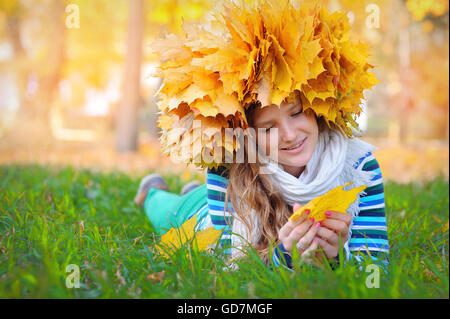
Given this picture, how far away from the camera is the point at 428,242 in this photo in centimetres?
210

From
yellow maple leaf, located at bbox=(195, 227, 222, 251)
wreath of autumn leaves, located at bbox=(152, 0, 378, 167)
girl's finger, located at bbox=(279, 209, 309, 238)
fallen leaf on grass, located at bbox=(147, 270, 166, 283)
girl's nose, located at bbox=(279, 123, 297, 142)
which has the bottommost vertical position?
fallen leaf on grass, located at bbox=(147, 270, 166, 283)

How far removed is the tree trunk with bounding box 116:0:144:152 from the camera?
6.52m

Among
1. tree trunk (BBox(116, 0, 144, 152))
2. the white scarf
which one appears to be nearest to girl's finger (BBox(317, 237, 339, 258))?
the white scarf

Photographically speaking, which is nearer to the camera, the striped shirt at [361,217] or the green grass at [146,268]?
the green grass at [146,268]

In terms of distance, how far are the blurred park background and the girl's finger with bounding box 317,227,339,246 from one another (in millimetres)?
2736

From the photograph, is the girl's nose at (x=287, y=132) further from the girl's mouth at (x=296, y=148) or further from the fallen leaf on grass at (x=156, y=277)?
the fallen leaf on grass at (x=156, y=277)

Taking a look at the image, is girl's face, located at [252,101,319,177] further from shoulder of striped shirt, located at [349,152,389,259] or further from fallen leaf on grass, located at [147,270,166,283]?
fallen leaf on grass, located at [147,270,166,283]

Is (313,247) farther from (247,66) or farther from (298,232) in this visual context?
(247,66)

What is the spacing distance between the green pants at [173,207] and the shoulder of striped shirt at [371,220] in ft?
3.25

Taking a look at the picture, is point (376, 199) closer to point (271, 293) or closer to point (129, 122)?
point (271, 293)

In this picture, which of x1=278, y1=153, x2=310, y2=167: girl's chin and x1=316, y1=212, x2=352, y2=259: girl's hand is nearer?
x1=316, y1=212, x2=352, y2=259: girl's hand

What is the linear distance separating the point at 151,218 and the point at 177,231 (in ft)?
2.65

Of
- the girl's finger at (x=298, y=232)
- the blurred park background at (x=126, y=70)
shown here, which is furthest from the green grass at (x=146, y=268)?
the blurred park background at (x=126, y=70)

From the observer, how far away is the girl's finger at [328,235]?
1580 millimetres
